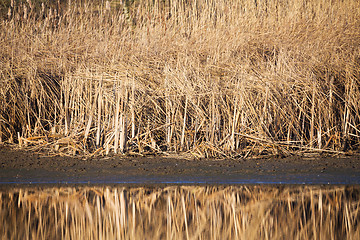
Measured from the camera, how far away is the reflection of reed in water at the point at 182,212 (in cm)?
428

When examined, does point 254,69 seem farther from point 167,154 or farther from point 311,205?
point 311,205

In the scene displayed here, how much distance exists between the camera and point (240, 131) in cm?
757

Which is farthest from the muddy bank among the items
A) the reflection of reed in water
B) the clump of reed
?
the reflection of reed in water

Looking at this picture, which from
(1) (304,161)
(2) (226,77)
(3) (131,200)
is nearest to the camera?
(3) (131,200)

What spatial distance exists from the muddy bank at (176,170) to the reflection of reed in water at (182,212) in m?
0.44

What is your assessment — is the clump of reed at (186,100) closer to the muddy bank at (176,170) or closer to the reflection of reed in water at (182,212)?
the muddy bank at (176,170)

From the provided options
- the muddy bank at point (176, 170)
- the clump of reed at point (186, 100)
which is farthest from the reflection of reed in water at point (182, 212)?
the clump of reed at point (186, 100)

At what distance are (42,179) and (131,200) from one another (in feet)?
5.30

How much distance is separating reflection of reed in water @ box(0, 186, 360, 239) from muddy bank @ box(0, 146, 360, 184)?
17.1 inches

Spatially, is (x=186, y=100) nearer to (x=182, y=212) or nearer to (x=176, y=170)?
(x=176, y=170)

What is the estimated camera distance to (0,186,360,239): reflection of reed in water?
14.0 feet

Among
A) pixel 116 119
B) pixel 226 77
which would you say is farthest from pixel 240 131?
pixel 116 119

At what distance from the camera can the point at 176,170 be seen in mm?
6773

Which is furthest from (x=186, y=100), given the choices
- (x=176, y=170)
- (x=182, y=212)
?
(x=182, y=212)
